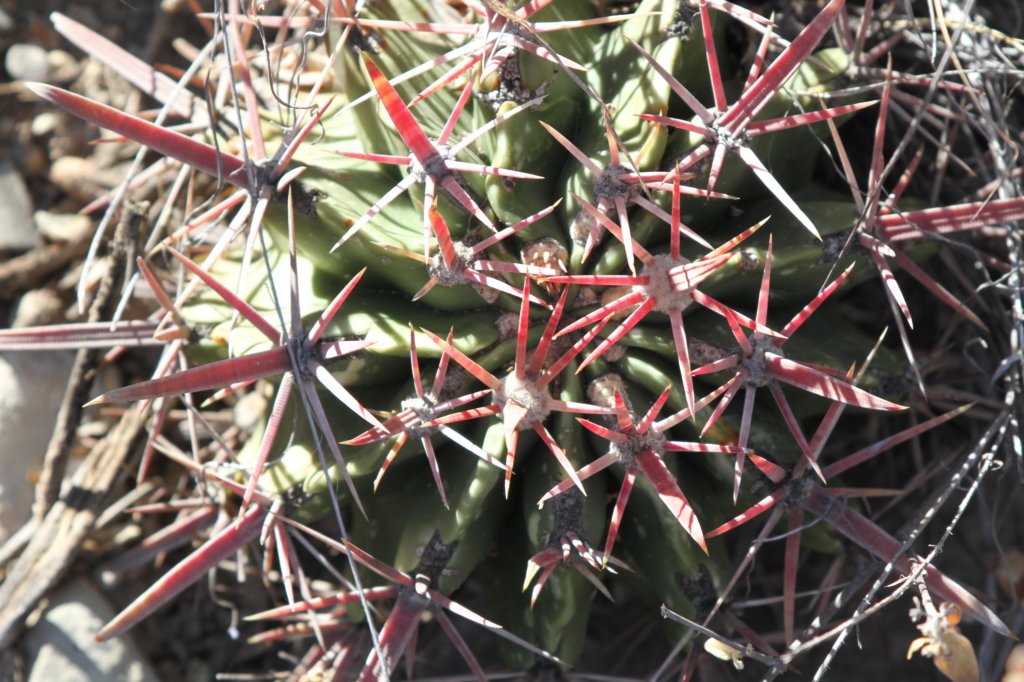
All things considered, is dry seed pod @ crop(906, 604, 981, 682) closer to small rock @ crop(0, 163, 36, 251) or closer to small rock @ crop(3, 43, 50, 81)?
small rock @ crop(0, 163, 36, 251)

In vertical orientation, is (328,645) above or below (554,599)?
below

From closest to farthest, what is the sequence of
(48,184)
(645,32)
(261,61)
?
1. (645,32)
2. (261,61)
3. (48,184)

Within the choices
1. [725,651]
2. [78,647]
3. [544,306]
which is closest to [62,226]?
[78,647]

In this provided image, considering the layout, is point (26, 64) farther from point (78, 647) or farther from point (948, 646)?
point (948, 646)

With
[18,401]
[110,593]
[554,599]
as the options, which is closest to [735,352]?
[554,599]

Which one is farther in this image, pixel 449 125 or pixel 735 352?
pixel 735 352

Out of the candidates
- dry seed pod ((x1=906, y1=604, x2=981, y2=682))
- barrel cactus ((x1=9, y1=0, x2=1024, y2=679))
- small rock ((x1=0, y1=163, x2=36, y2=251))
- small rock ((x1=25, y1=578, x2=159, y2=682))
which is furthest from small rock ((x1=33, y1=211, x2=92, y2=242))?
dry seed pod ((x1=906, y1=604, x2=981, y2=682))

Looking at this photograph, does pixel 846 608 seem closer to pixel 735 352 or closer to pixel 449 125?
pixel 735 352
